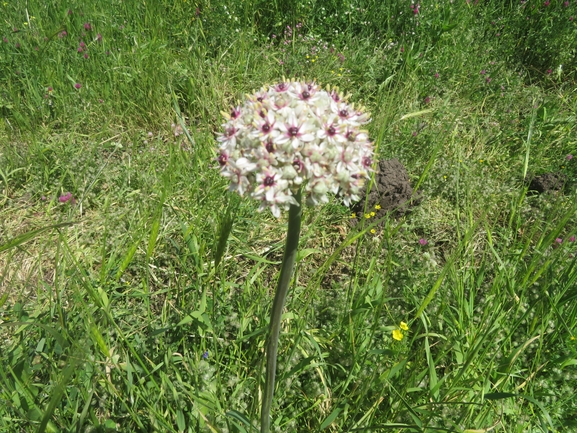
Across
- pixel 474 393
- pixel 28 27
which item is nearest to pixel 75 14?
pixel 28 27

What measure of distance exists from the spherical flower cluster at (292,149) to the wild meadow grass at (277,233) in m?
0.21

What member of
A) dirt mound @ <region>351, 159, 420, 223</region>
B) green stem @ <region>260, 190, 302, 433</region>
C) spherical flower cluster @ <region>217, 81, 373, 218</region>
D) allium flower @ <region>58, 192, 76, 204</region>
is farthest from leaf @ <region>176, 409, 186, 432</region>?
dirt mound @ <region>351, 159, 420, 223</region>

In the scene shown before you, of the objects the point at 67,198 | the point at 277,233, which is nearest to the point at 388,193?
the point at 277,233

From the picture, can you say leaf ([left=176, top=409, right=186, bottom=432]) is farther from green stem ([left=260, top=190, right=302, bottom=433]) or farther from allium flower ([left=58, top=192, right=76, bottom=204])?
allium flower ([left=58, top=192, right=76, bottom=204])

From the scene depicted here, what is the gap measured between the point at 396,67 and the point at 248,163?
10.8 feet

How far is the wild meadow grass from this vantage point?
1818 millimetres

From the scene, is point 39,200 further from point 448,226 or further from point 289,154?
point 448,226

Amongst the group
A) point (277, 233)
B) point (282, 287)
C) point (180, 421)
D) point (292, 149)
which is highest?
point (292, 149)

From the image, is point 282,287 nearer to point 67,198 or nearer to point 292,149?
point 292,149

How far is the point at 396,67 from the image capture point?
4.00m

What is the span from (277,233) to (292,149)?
66.7 inches

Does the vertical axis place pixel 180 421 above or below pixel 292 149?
below

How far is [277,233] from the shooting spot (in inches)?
111

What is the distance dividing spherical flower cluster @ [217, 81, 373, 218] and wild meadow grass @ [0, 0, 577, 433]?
0.21 metres
